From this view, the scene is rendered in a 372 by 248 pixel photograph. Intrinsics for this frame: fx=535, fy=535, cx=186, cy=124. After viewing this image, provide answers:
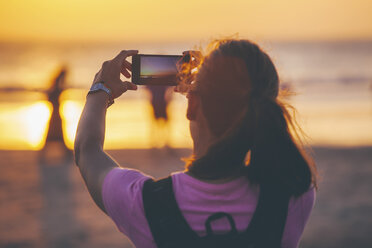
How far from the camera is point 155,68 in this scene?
193 cm

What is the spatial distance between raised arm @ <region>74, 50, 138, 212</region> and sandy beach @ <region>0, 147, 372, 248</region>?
14.9 ft

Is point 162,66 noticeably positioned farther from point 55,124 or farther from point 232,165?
point 55,124

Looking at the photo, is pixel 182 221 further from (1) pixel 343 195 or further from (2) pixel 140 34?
(2) pixel 140 34

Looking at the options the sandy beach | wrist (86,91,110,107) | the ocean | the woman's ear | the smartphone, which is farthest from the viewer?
the ocean

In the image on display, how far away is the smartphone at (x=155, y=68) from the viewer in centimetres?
191

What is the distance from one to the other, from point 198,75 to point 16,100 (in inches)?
849

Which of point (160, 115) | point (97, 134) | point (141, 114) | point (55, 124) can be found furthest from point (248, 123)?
point (141, 114)

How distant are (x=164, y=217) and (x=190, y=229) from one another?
80mm

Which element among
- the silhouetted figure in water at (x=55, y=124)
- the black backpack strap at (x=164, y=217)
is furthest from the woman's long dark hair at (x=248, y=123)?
the silhouetted figure in water at (x=55, y=124)

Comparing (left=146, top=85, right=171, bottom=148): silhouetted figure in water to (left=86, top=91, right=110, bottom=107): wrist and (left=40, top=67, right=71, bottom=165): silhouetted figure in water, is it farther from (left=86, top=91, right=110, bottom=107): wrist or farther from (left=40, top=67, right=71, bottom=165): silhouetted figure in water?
(left=86, top=91, right=110, bottom=107): wrist

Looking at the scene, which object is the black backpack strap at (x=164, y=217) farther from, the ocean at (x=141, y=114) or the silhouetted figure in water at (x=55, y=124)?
the silhouetted figure in water at (x=55, y=124)

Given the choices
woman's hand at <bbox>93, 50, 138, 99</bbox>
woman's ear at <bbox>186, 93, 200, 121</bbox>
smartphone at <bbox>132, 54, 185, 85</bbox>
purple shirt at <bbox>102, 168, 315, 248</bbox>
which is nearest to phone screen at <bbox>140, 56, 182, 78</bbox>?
smartphone at <bbox>132, 54, 185, 85</bbox>

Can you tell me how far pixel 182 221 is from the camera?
1.49 metres

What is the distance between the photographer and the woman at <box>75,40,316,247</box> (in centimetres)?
153
